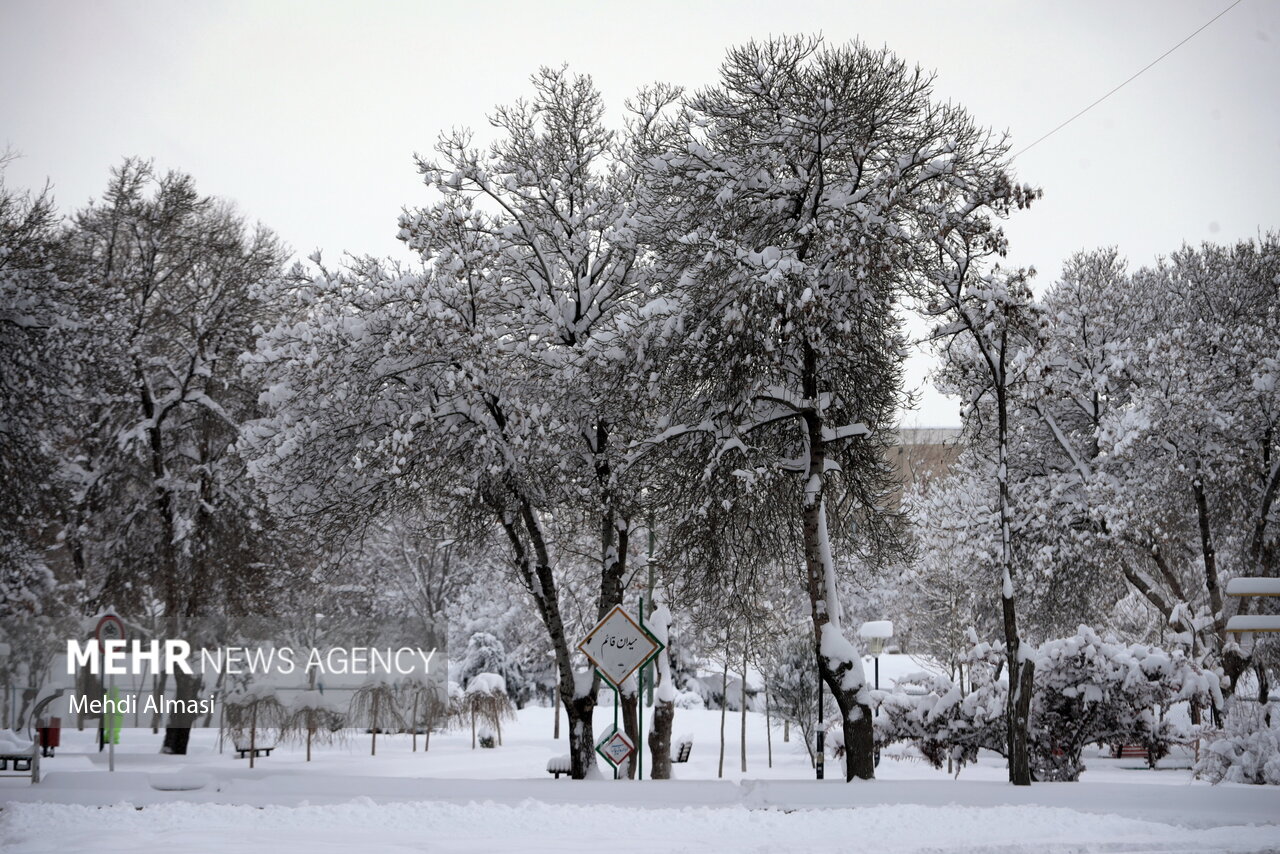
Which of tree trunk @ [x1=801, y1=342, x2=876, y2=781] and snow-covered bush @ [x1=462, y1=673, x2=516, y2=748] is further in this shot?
snow-covered bush @ [x1=462, y1=673, x2=516, y2=748]

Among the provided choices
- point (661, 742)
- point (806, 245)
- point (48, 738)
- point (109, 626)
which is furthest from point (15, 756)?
point (806, 245)

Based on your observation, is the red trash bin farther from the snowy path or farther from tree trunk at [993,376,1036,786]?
tree trunk at [993,376,1036,786]

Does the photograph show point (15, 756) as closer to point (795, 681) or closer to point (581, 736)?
point (581, 736)

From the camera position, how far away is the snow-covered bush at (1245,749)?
16.6m

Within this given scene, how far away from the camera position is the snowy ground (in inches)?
427

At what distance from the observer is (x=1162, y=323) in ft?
94.7

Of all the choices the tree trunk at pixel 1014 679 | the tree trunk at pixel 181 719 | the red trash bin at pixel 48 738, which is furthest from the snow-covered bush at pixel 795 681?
the red trash bin at pixel 48 738

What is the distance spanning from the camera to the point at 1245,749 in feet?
56.0

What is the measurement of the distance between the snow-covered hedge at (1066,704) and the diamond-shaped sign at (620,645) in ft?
17.2

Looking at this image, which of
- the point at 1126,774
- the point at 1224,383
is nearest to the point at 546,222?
the point at 1224,383

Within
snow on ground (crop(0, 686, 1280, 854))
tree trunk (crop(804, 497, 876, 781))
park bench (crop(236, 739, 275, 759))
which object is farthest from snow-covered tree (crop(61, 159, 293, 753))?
tree trunk (crop(804, 497, 876, 781))

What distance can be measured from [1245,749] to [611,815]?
1049cm

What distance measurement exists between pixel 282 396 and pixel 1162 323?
2215 cm

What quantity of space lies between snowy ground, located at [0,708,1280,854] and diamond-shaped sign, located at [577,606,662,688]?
72.2 inches
